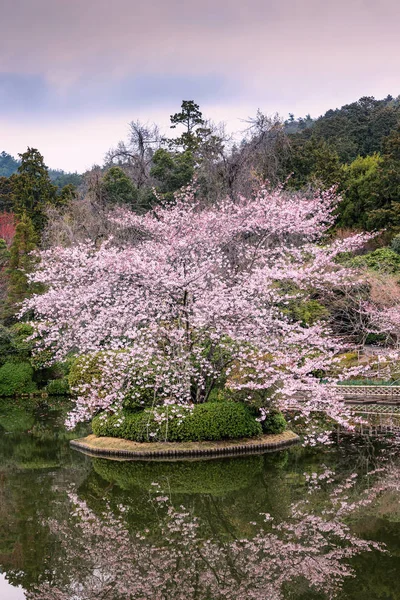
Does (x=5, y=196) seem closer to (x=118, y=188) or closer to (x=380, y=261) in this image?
(x=118, y=188)

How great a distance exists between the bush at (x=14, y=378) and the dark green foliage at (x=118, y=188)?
427 inches

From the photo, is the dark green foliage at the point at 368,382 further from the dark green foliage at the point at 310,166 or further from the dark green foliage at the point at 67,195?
the dark green foliage at the point at 67,195

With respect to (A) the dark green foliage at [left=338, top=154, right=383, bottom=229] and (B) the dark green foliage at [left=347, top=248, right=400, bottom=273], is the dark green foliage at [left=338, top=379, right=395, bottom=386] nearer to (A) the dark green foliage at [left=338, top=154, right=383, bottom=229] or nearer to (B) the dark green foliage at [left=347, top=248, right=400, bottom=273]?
(B) the dark green foliage at [left=347, top=248, right=400, bottom=273]

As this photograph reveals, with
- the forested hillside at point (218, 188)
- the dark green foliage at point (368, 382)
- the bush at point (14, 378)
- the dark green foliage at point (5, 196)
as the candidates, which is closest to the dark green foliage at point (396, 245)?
the forested hillside at point (218, 188)

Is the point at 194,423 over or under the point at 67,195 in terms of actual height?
under

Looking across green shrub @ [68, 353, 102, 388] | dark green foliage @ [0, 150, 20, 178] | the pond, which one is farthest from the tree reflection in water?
dark green foliage @ [0, 150, 20, 178]

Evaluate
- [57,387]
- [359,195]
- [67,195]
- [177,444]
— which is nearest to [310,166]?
[359,195]

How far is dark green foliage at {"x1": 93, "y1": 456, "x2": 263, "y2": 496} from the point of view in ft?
34.3

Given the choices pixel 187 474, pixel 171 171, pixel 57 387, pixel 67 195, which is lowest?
pixel 57 387

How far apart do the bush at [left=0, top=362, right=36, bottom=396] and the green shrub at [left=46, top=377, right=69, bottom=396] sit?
82cm

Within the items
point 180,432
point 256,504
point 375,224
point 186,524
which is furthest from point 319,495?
point 375,224

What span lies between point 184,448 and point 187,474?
1272mm

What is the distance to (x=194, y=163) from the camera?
109 ft

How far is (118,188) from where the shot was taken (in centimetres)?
3133
